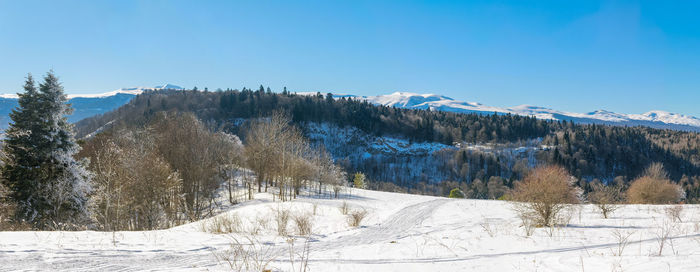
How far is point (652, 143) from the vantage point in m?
197

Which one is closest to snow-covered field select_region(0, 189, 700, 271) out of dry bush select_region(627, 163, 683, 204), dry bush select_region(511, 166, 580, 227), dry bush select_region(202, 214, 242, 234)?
dry bush select_region(202, 214, 242, 234)

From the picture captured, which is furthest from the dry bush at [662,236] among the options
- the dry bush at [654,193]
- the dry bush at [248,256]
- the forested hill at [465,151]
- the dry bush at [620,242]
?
the forested hill at [465,151]

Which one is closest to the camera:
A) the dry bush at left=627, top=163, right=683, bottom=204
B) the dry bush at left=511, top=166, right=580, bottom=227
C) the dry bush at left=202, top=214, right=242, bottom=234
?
the dry bush at left=202, top=214, right=242, bottom=234

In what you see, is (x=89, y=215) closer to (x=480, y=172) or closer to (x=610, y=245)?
(x=610, y=245)

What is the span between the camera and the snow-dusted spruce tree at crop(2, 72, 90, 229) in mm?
18594

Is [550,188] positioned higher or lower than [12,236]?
higher

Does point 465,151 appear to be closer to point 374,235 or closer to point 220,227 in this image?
point 374,235

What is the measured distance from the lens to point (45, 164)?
756 inches

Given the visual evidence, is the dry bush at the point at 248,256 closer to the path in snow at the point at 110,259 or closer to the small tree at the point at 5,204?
the path in snow at the point at 110,259

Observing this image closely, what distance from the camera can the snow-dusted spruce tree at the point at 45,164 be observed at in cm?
1859

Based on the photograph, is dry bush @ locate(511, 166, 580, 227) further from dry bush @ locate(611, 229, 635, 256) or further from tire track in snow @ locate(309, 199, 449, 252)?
tire track in snow @ locate(309, 199, 449, 252)

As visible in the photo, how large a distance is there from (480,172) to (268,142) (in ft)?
452

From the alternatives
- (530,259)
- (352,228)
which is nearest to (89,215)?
(352,228)

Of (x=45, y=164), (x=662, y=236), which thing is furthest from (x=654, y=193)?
(x=45, y=164)
